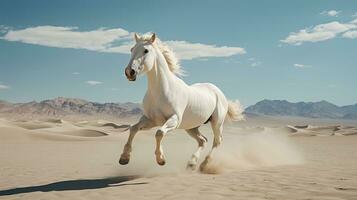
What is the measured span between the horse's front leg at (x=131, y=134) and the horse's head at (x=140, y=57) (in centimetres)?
92

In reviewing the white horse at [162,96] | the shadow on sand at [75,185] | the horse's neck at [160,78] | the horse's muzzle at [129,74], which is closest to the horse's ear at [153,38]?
the white horse at [162,96]

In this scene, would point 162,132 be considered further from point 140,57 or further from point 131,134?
point 140,57

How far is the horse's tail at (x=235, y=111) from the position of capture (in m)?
11.2

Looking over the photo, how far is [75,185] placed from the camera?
783 centimetres

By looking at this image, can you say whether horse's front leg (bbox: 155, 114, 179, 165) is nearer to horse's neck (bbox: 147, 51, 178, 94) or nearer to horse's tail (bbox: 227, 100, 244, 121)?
horse's neck (bbox: 147, 51, 178, 94)

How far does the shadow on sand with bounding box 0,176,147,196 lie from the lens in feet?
24.0

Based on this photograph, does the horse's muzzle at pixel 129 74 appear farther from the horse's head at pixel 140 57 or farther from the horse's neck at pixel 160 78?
the horse's neck at pixel 160 78

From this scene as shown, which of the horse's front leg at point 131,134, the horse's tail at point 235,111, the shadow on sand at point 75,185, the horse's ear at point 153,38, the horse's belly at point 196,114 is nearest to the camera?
the shadow on sand at point 75,185

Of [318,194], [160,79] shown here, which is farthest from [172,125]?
[318,194]

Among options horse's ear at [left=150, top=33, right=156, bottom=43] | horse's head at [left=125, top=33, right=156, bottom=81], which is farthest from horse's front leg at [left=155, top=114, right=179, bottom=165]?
horse's ear at [left=150, top=33, right=156, bottom=43]

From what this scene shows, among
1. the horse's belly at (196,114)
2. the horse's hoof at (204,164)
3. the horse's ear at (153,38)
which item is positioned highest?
the horse's ear at (153,38)

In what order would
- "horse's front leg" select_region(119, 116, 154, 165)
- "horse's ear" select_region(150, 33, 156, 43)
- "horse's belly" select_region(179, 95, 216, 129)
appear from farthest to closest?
"horse's belly" select_region(179, 95, 216, 129) < "horse's ear" select_region(150, 33, 156, 43) < "horse's front leg" select_region(119, 116, 154, 165)

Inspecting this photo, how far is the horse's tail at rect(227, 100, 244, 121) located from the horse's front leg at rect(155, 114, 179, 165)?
3554 mm

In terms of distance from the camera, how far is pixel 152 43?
8.08m
